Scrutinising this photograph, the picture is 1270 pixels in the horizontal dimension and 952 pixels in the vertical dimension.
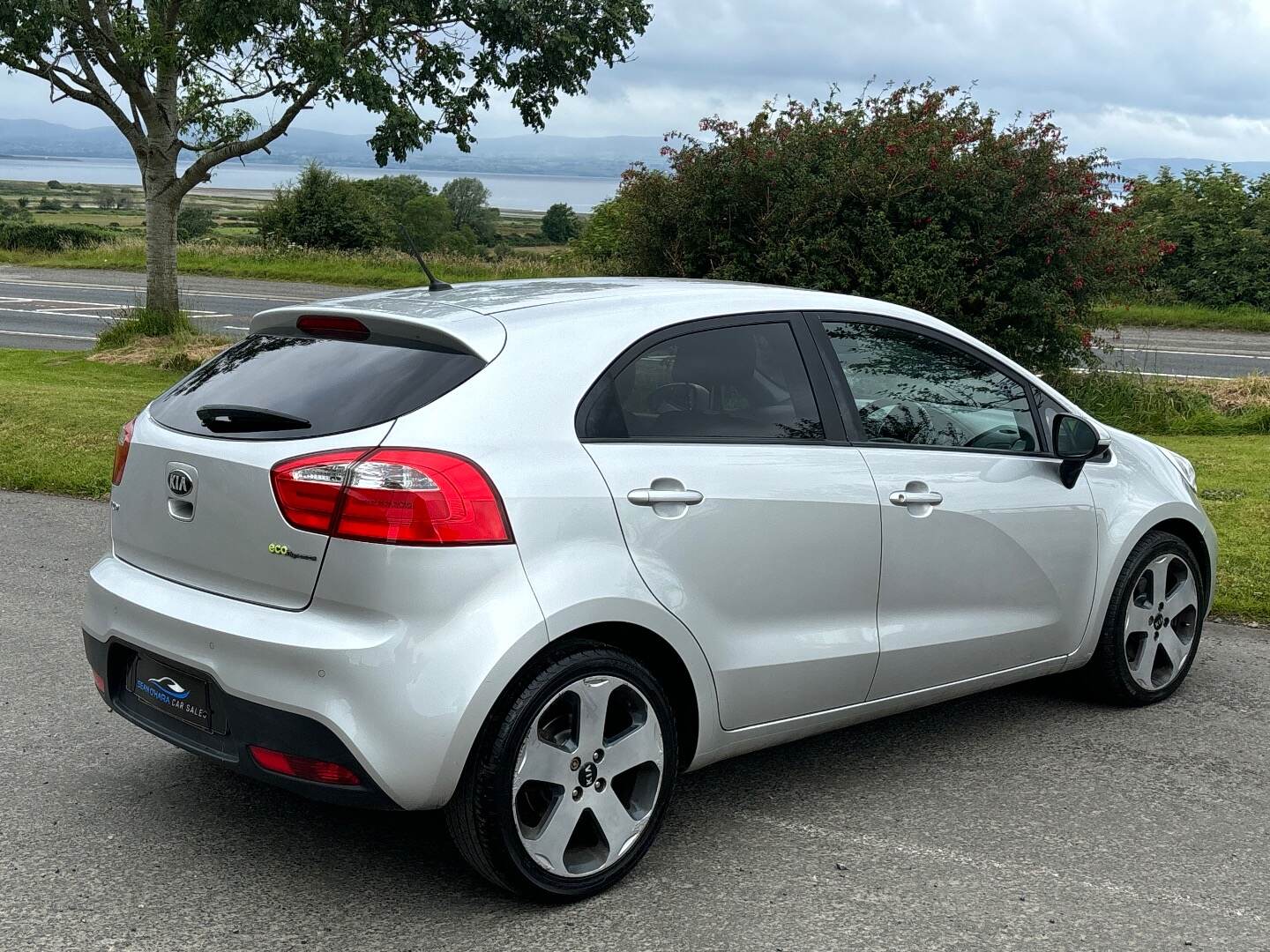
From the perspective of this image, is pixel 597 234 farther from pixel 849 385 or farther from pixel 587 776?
pixel 587 776

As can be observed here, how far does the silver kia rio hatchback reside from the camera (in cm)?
332

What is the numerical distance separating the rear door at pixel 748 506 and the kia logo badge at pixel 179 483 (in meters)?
1.08

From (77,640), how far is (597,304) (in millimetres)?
3167

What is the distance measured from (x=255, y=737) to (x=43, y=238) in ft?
134

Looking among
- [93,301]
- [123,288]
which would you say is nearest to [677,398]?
[93,301]

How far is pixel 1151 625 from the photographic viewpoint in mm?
5266

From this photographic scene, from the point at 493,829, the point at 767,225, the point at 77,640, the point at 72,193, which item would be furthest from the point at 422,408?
the point at 72,193

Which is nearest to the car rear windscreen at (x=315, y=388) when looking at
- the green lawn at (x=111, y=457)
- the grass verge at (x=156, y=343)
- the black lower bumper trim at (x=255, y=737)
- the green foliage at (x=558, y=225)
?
the black lower bumper trim at (x=255, y=737)

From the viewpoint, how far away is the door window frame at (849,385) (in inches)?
169

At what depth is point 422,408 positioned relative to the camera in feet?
11.4

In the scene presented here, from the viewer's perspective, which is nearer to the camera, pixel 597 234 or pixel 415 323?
pixel 415 323

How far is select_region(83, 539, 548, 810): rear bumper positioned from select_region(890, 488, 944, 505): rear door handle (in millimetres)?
1409

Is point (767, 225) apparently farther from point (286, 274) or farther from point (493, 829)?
point (286, 274)

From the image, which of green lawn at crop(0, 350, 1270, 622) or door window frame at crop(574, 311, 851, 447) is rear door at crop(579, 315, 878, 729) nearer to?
door window frame at crop(574, 311, 851, 447)
